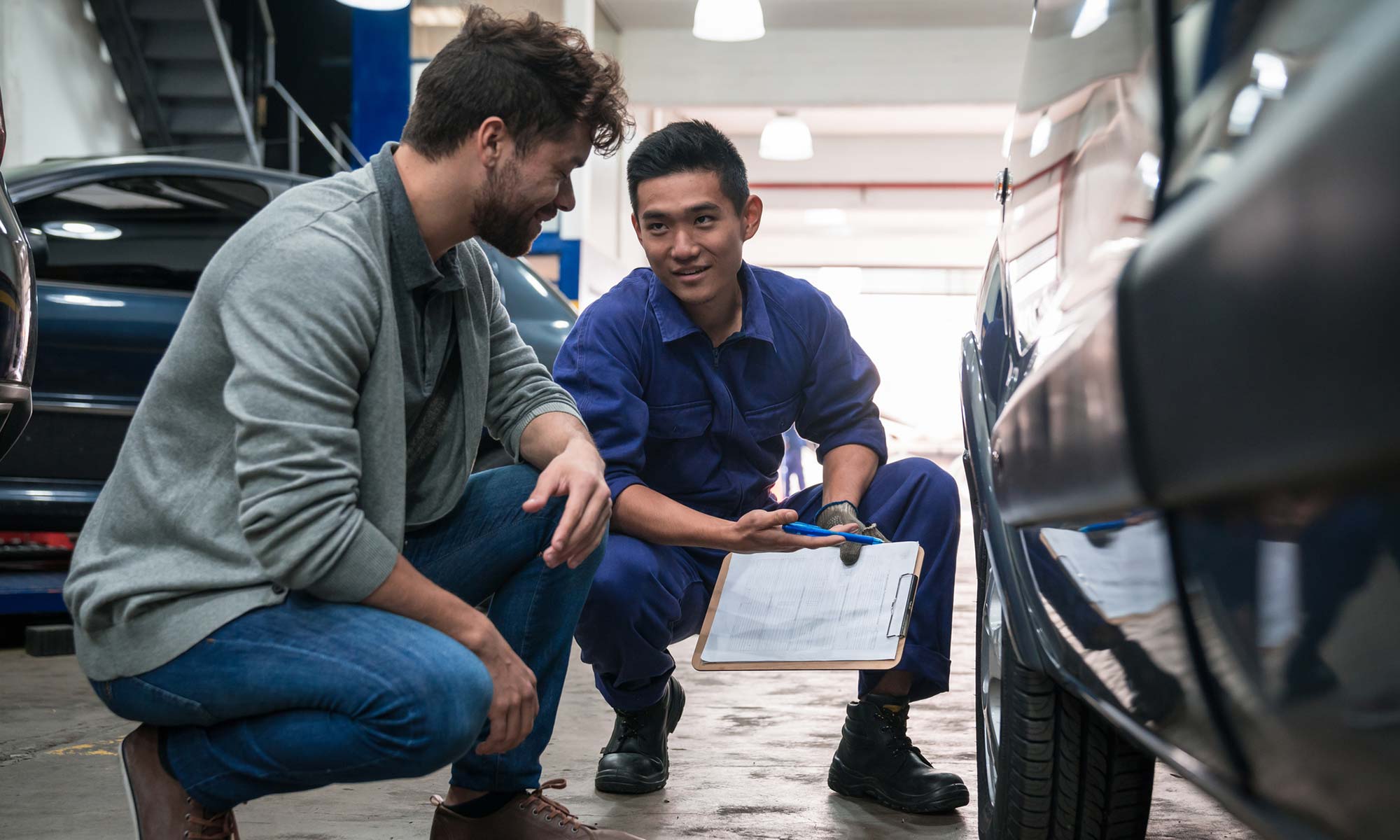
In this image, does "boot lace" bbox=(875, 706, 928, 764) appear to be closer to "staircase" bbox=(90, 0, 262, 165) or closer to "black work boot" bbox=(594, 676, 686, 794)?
"black work boot" bbox=(594, 676, 686, 794)

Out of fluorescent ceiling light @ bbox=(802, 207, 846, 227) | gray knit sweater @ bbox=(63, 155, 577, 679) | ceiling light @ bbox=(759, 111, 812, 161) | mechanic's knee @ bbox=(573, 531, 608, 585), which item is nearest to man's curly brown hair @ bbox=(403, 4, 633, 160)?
gray knit sweater @ bbox=(63, 155, 577, 679)

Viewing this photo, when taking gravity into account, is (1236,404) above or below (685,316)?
below

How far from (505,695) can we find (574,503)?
0.90 feet

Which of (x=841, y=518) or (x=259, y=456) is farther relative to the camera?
(x=841, y=518)

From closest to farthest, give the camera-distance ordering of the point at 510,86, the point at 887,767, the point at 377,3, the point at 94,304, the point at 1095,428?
the point at 1095,428 < the point at 510,86 < the point at 887,767 < the point at 94,304 < the point at 377,3

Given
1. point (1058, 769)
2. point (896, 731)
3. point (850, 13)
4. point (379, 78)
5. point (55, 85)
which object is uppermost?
point (850, 13)

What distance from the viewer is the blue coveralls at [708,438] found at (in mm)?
2066

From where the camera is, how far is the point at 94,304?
335 cm

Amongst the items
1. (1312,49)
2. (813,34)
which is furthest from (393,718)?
(813,34)

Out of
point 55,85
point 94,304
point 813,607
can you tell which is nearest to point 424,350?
point 813,607

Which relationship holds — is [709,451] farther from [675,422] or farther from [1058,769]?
[1058,769]

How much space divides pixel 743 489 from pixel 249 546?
1.14 metres

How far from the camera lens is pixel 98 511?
4.58 feet

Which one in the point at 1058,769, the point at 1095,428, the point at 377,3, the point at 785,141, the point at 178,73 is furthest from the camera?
the point at 785,141
